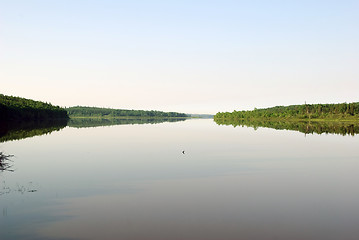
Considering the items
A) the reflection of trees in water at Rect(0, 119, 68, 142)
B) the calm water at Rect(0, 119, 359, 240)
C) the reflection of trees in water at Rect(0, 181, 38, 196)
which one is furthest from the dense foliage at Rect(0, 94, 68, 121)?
the reflection of trees in water at Rect(0, 181, 38, 196)

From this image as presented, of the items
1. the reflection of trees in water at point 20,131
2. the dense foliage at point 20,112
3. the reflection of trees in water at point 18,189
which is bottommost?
the reflection of trees in water at point 18,189

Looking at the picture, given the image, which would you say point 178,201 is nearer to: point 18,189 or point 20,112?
point 18,189

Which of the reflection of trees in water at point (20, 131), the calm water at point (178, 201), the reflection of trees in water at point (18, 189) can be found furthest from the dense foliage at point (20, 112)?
the reflection of trees in water at point (18, 189)

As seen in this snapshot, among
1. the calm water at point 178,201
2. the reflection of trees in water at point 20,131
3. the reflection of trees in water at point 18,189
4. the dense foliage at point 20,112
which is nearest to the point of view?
the calm water at point 178,201

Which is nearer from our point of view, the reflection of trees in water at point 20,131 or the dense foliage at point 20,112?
the reflection of trees in water at point 20,131

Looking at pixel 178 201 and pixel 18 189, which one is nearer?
pixel 178 201

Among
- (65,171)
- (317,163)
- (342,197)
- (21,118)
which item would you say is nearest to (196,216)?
(342,197)

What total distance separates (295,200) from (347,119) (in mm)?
181554

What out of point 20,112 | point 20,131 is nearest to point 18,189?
point 20,131

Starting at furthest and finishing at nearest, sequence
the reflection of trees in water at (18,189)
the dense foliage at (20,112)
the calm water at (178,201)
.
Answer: the dense foliage at (20,112), the reflection of trees in water at (18,189), the calm water at (178,201)

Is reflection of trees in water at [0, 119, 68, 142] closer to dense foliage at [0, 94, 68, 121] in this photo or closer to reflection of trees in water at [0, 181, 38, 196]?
dense foliage at [0, 94, 68, 121]

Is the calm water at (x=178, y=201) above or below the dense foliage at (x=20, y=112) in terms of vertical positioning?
below

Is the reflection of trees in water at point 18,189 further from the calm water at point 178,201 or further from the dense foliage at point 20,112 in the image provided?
the dense foliage at point 20,112

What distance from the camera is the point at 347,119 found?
171125 millimetres
